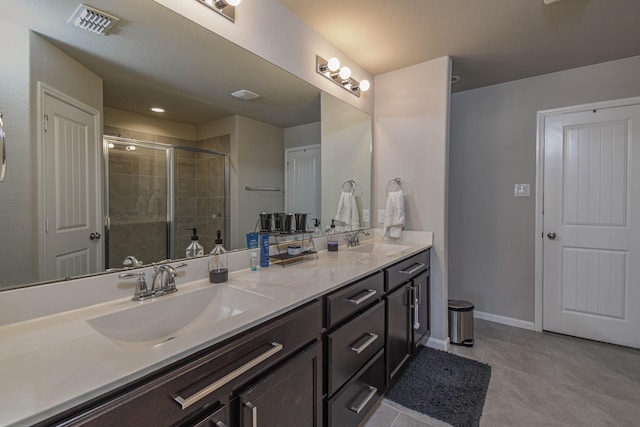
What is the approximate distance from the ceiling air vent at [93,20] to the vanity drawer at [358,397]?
1664 millimetres

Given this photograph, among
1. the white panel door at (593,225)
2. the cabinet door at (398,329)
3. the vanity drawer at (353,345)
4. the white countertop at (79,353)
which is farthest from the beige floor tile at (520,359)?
the white countertop at (79,353)

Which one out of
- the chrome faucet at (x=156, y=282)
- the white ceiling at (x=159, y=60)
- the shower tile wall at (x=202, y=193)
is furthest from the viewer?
the shower tile wall at (x=202, y=193)

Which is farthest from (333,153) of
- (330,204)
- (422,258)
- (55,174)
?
(55,174)

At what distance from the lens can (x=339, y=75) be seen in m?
2.20

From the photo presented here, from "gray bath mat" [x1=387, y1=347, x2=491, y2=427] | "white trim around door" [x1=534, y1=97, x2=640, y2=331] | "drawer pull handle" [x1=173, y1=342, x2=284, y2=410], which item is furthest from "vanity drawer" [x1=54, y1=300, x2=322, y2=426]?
"white trim around door" [x1=534, y1=97, x2=640, y2=331]

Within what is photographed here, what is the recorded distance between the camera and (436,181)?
2402mm

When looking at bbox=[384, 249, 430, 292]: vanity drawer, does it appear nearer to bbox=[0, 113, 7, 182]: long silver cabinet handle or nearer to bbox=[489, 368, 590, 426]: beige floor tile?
bbox=[489, 368, 590, 426]: beige floor tile

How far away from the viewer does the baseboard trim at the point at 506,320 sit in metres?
2.77

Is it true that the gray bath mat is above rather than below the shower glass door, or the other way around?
below

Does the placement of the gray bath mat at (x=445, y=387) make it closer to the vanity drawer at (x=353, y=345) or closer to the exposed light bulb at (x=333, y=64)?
the vanity drawer at (x=353, y=345)

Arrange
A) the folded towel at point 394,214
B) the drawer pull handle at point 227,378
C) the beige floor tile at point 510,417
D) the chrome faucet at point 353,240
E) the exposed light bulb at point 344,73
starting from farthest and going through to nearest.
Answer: the folded towel at point 394,214 < the chrome faucet at point 353,240 < the exposed light bulb at point 344,73 < the beige floor tile at point 510,417 < the drawer pull handle at point 227,378

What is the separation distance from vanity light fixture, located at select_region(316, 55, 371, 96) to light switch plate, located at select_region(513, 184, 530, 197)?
5.71 feet

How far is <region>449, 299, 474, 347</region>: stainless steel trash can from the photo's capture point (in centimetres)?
244

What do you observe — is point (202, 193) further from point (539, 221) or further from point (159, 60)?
point (539, 221)
